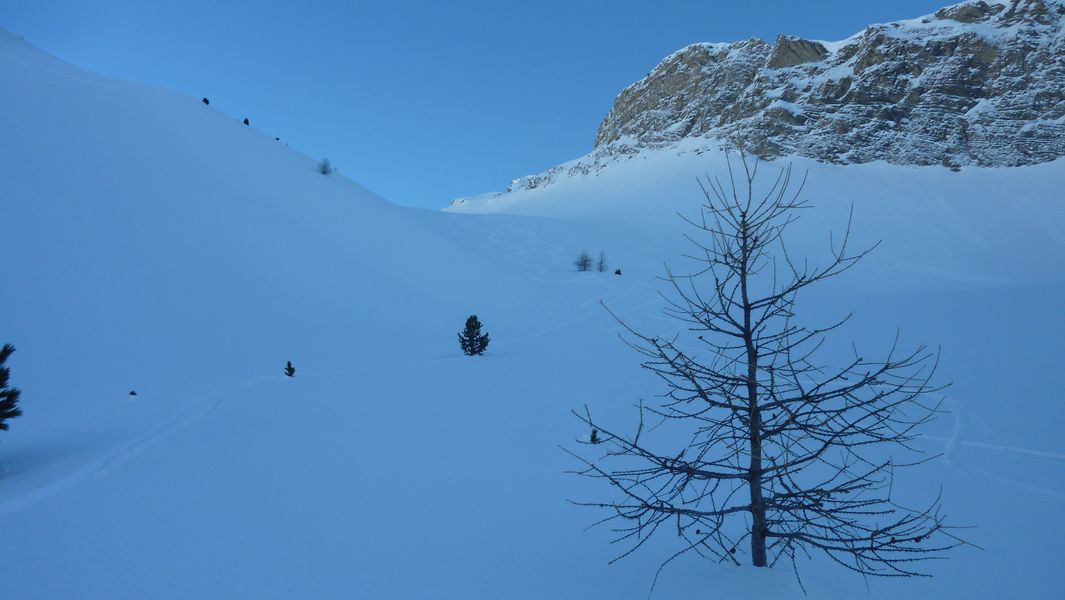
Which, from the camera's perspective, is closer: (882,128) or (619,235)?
(619,235)

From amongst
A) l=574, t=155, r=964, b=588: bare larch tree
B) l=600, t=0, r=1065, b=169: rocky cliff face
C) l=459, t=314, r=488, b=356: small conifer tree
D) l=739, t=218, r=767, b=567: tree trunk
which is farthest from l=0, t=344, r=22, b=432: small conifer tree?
l=600, t=0, r=1065, b=169: rocky cliff face

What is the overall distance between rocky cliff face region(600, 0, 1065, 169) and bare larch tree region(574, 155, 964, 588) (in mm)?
36644

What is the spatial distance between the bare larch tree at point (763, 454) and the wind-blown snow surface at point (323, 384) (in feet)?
1.25

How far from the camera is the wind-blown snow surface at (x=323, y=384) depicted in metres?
3.46

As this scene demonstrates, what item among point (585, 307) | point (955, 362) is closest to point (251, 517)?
point (955, 362)

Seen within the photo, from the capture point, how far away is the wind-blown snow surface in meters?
3.46

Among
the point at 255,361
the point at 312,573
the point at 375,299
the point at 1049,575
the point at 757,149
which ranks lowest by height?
the point at 1049,575

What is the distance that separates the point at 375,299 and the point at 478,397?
9075mm

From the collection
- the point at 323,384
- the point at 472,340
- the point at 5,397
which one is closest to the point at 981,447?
the point at 472,340

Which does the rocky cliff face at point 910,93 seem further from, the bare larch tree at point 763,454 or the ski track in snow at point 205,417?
the bare larch tree at point 763,454

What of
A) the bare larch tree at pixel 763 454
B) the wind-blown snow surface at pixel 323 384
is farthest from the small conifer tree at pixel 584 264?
the bare larch tree at pixel 763 454

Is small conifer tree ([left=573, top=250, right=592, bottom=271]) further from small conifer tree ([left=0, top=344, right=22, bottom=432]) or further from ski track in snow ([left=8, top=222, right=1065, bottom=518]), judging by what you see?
small conifer tree ([left=0, top=344, right=22, bottom=432])

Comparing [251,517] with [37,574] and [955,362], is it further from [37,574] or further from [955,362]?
[955,362]

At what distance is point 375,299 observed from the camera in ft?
53.1
